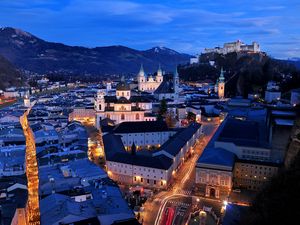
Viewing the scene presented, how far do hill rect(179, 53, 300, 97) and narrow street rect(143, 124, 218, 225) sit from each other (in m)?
38.2

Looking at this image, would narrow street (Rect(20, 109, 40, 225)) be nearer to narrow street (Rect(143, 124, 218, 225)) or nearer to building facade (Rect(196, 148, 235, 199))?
narrow street (Rect(143, 124, 218, 225))

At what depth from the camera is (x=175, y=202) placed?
2488cm

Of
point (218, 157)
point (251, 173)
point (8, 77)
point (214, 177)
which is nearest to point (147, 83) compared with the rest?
point (218, 157)

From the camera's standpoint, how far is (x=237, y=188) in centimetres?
2823

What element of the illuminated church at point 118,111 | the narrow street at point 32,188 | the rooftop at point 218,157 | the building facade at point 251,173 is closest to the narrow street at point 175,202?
the rooftop at point 218,157

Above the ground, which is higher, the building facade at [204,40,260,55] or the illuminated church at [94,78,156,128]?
the building facade at [204,40,260,55]

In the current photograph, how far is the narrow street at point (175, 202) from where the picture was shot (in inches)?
880

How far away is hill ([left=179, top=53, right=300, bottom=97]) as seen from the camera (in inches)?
2756

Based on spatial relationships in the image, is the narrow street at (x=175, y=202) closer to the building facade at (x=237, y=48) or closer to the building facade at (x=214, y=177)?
the building facade at (x=214, y=177)

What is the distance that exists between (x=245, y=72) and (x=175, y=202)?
54.7 metres

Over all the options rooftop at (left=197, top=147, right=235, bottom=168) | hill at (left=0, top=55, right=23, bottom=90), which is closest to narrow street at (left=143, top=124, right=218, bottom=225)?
rooftop at (left=197, top=147, right=235, bottom=168)

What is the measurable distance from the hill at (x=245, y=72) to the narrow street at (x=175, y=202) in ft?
125

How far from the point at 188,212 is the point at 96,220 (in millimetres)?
7413

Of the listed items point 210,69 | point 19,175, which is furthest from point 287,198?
point 210,69
